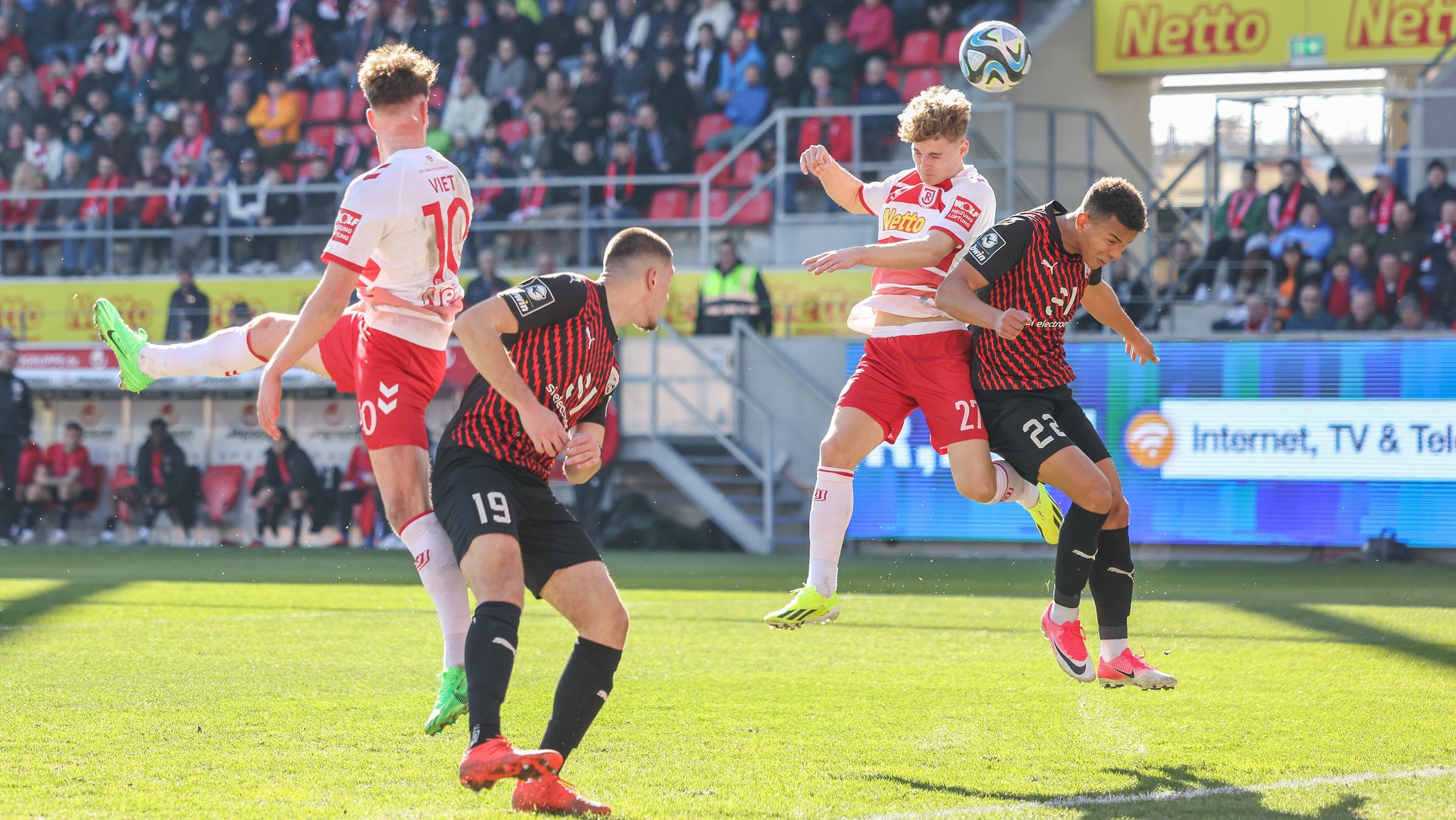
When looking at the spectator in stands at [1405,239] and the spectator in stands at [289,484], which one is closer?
the spectator in stands at [1405,239]

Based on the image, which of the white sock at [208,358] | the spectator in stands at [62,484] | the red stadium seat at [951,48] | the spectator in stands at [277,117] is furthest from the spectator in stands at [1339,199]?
the spectator in stands at [62,484]

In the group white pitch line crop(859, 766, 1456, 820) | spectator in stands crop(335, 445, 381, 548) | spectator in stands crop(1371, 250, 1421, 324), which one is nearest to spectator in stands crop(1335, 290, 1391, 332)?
spectator in stands crop(1371, 250, 1421, 324)

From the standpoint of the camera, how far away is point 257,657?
26.8ft

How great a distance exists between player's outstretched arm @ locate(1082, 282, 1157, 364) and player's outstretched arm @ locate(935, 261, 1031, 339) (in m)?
0.51

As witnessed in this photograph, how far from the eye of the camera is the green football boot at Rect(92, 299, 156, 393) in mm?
7145

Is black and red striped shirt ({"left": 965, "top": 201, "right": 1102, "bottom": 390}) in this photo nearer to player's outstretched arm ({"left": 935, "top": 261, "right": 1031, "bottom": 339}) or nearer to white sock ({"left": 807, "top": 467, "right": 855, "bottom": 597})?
player's outstretched arm ({"left": 935, "top": 261, "right": 1031, "bottom": 339})

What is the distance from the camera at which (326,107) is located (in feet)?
73.7

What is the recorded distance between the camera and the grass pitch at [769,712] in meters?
4.96

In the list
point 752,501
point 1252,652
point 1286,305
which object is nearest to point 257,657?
point 1252,652

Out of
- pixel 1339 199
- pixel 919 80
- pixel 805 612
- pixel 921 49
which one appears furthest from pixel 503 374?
pixel 921 49

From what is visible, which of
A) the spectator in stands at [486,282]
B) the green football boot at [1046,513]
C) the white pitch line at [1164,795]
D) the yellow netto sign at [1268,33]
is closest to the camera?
the white pitch line at [1164,795]

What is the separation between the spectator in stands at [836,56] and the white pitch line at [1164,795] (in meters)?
14.7

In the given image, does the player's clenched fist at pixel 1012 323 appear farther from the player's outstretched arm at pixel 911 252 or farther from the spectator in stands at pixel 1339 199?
the spectator in stands at pixel 1339 199

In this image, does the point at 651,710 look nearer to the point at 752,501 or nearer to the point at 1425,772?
the point at 1425,772
